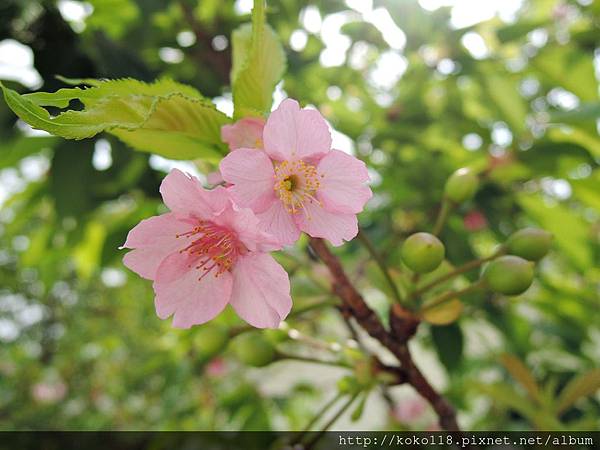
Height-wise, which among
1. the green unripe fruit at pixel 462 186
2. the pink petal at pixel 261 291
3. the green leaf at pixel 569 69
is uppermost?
the pink petal at pixel 261 291

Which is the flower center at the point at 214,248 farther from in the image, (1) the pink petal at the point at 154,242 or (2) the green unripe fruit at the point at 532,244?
(2) the green unripe fruit at the point at 532,244

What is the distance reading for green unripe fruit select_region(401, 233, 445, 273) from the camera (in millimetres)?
657

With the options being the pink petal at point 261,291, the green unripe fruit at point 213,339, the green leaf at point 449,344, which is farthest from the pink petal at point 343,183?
the green leaf at point 449,344

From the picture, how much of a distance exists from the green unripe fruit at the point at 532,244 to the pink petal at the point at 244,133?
396 millimetres

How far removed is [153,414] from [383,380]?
310 centimetres

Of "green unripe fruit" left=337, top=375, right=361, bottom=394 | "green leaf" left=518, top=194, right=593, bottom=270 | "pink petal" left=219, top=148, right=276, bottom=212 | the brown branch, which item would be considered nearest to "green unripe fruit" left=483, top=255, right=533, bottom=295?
the brown branch

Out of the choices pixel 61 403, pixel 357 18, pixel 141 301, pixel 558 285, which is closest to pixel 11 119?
pixel 357 18

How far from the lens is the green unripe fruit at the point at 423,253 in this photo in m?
0.66

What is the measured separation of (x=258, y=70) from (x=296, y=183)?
136 millimetres

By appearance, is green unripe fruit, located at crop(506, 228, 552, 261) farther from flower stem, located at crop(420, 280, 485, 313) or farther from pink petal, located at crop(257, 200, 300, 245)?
pink petal, located at crop(257, 200, 300, 245)

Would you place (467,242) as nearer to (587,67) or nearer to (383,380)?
(587,67)

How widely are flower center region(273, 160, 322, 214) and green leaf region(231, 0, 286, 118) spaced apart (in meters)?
0.07

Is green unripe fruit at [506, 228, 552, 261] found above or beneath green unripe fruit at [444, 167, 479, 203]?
beneath

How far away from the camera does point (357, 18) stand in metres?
1.62
